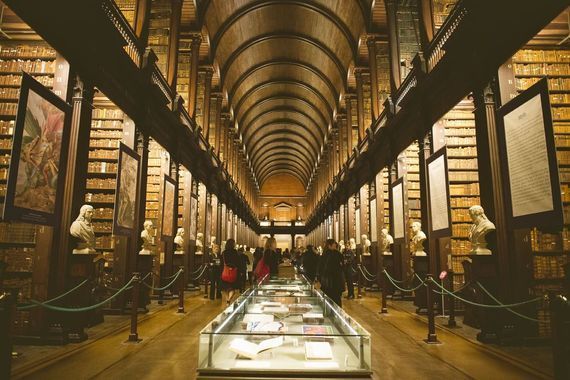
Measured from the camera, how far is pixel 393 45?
30.1ft

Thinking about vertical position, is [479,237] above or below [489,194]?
below

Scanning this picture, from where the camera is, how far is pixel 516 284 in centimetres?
454

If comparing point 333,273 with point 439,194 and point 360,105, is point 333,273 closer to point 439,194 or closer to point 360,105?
point 439,194

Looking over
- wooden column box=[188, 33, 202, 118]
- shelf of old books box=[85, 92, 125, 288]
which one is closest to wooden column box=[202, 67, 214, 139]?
wooden column box=[188, 33, 202, 118]

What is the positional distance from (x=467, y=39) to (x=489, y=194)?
2022mm

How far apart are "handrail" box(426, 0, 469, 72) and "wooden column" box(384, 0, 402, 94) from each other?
6.62 feet

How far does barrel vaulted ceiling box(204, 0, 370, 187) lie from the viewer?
14266mm

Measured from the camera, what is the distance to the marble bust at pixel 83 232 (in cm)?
478

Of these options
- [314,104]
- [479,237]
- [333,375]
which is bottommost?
[333,375]

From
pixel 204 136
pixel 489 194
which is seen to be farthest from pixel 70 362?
pixel 204 136

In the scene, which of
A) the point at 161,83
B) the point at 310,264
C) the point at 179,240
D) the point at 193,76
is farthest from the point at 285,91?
the point at 310,264

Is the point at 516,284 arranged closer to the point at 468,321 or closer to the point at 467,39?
the point at 468,321

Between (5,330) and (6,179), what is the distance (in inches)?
123

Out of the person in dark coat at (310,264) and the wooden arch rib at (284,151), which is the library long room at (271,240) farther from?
the wooden arch rib at (284,151)
